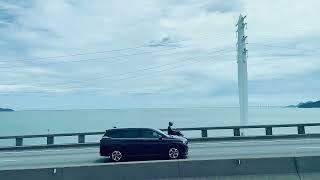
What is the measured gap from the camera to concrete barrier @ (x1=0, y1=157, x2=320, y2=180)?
46.6ft

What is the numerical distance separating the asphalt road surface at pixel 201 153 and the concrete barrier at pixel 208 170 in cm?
244

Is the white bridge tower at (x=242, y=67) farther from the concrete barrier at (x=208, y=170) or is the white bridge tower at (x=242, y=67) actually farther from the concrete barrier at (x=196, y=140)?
the concrete barrier at (x=208, y=170)

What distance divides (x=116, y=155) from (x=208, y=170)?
5.54 m

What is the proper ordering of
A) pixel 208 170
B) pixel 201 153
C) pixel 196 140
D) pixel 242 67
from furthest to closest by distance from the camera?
pixel 242 67, pixel 196 140, pixel 201 153, pixel 208 170

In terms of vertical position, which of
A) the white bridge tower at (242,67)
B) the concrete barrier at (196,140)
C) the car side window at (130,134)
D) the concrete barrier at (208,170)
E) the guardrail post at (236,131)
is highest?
the white bridge tower at (242,67)

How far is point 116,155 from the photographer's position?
1891 cm

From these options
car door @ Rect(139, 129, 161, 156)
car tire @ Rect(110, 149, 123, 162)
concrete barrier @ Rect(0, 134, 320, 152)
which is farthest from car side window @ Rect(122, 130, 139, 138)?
concrete barrier @ Rect(0, 134, 320, 152)

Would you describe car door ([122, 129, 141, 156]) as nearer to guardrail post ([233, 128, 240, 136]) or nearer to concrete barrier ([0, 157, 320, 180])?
concrete barrier ([0, 157, 320, 180])

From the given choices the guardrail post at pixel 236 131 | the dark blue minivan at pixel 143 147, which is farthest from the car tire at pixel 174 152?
the guardrail post at pixel 236 131

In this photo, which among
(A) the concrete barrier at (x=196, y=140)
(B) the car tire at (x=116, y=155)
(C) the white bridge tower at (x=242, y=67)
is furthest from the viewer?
(C) the white bridge tower at (x=242, y=67)

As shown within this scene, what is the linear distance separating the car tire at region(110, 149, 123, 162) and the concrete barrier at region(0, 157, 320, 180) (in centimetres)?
444

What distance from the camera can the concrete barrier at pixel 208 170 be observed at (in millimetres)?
14195

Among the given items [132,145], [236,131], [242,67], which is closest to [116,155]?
[132,145]

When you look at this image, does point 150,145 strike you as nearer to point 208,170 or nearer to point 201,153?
point 201,153
